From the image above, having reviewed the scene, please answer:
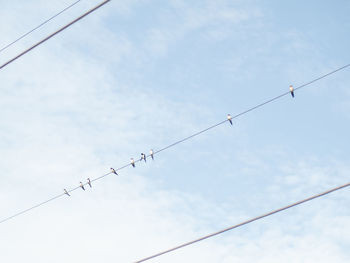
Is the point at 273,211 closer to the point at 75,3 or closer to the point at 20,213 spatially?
the point at 75,3

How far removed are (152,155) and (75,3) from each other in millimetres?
7019

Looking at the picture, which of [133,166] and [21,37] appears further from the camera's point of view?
[133,166]

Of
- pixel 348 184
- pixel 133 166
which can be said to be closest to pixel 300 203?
pixel 348 184

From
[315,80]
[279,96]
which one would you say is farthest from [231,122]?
[315,80]

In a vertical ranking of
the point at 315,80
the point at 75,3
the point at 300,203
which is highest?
the point at 75,3

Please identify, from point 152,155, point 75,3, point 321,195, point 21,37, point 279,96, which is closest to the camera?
point 321,195

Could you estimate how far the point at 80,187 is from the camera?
1587cm

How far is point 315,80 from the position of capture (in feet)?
35.7

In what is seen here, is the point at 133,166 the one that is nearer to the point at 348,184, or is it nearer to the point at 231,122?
the point at 231,122

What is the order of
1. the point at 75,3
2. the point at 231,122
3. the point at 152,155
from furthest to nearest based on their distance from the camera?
the point at 152,155
the point at 231,122
the point at 75,3

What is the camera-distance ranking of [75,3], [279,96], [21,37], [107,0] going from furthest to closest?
[279,96] < [21,37] < [75,3] < [107,0]

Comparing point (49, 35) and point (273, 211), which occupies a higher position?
point (49, 35)

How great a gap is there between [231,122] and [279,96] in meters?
2.35

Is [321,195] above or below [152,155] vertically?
below
